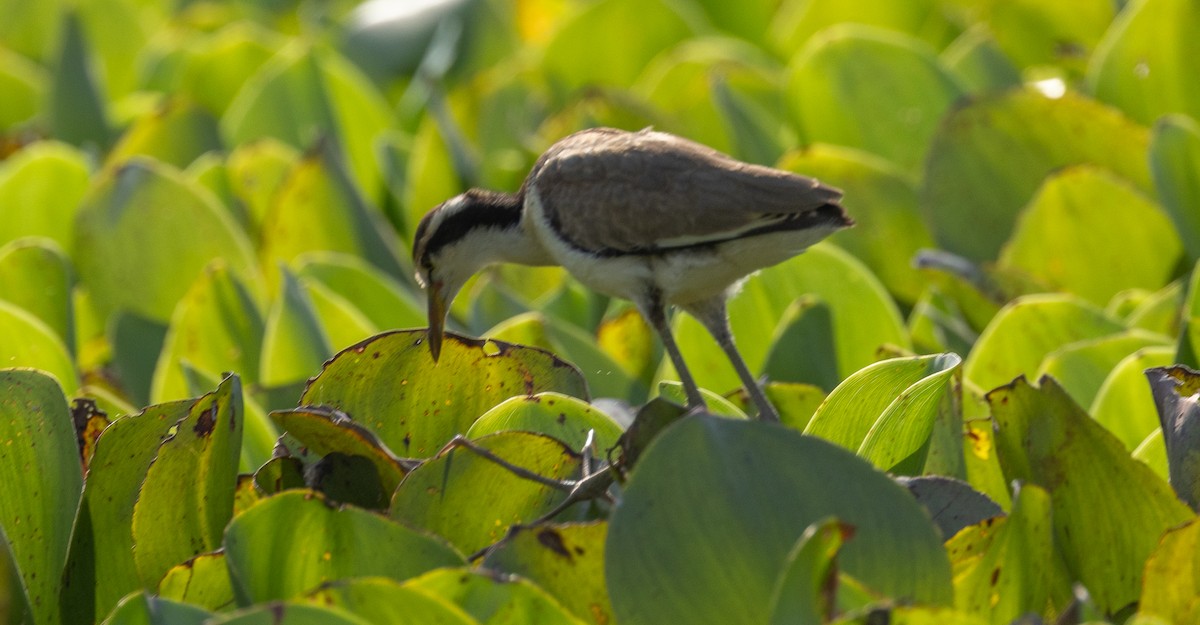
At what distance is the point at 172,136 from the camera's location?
447 centimetres

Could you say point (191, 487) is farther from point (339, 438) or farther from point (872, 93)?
point (872, 93)

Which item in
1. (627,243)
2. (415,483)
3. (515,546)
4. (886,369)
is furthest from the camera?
(627,243)

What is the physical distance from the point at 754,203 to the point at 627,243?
282mm

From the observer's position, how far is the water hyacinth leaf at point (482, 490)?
223 cm

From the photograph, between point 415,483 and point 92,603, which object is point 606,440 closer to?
point 415,483

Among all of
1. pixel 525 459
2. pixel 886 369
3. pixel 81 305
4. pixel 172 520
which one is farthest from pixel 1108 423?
pixel 81 305

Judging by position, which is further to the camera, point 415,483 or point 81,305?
point 81,305

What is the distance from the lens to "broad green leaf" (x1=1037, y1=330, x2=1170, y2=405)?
2891 mm

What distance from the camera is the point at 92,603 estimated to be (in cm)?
236

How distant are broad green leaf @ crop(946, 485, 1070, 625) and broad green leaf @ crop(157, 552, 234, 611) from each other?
1041 millimetres

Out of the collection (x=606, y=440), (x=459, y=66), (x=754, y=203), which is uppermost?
(x=459, y=66)

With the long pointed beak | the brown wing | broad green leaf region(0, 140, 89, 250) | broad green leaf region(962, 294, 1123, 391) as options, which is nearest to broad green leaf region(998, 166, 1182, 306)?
broad green leaf region(962, 294, 1123, 391)

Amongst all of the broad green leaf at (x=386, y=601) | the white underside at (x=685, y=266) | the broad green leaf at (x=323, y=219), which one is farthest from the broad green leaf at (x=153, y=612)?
the broad green leaf at (x=323, y=219)

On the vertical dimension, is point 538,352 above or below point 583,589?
above
